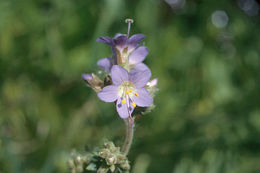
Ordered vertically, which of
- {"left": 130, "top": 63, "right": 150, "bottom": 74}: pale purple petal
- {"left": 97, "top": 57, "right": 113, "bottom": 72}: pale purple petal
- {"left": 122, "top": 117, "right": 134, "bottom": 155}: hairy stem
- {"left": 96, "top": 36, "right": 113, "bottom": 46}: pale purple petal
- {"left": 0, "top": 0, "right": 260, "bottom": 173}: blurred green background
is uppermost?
{"left": 96, "top": 36, "right": 113, "bottom": 46}: pale purple petal

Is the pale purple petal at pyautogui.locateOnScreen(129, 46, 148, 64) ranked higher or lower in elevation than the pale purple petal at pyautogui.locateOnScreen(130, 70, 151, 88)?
higher

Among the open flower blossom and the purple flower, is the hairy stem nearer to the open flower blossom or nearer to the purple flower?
the purple flower

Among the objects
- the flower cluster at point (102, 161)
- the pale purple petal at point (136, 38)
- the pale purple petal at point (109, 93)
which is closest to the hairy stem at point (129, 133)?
the flower cluster at point (102, 161)

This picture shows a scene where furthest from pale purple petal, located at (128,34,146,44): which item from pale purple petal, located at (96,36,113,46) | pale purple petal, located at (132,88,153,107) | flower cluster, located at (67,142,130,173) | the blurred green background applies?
the blurred green background

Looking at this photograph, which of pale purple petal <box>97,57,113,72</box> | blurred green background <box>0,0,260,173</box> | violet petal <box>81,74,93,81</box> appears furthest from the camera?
blurred green background <box>0,0,260,173</box>

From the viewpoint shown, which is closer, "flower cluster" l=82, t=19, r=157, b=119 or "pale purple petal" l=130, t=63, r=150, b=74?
"flower cluster" l=82, t=19, r=157, b=119

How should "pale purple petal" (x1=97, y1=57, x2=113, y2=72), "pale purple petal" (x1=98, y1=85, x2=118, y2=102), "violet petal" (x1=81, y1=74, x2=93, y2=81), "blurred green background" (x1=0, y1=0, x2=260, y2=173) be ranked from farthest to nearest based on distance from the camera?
"blurred green background" (x1=0, y1=0, x2=260, y2=173), "pale purple petal" (x1=97, y1=57, x2=113, y2=72), "violet petal" (x1=81, y1=74, x2=93, y2=81), "pale purple petal" (x1=98, y1=85, x2=118, y2=102)

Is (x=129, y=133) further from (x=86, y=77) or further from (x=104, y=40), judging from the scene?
(x=104, y=40)

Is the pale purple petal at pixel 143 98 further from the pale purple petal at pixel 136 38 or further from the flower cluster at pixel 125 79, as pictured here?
the pale purple petal at pixel 136 38
